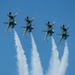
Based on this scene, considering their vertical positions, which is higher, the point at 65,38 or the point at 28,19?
the point at 28,19

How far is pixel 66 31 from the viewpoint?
88188 mm

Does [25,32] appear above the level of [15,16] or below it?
below

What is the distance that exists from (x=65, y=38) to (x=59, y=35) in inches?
94.2

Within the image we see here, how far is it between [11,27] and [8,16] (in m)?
4.40

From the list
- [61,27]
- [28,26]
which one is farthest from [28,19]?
[61,27]

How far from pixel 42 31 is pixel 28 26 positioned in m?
5.12

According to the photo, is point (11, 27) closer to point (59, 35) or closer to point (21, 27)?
point (21, 27)

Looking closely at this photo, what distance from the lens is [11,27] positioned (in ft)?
288

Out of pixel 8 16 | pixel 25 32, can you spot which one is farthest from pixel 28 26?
pixel 8 16

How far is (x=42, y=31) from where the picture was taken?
293 feet

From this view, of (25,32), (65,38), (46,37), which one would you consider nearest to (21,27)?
(25,32)

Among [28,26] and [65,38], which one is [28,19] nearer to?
[28,26]

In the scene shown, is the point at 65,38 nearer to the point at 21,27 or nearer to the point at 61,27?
the point at 61,27

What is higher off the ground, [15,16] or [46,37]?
[15,16]
